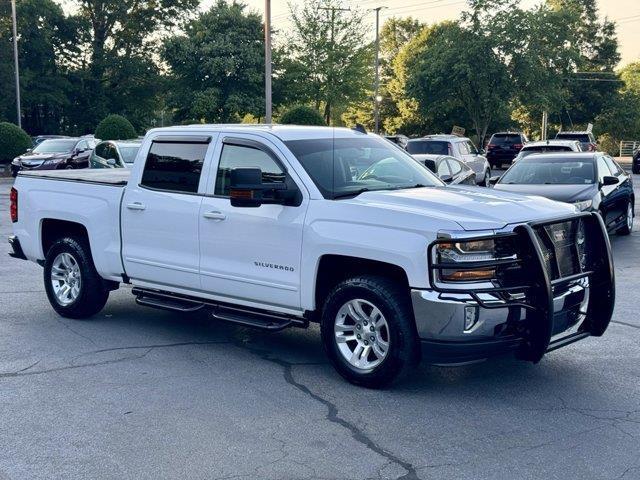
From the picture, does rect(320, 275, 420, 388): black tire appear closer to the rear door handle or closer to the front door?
the front door

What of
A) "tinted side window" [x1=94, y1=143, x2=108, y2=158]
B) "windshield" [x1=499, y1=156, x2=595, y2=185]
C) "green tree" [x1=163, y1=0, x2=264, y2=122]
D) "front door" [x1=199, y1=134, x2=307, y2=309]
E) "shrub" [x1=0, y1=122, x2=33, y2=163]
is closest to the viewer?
"front door" [x1=199, y1=134, x2=307, y2=309]

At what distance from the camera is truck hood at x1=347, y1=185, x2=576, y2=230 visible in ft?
18.7

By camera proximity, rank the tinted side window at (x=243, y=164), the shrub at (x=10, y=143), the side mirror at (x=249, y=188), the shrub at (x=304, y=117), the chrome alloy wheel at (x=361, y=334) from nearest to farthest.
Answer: the chrome alloy wheel at (x=361, y=334) → the side mirror at (x=249, y=188) → the tinted side window at (x=243, y=164) → the shrub at (x=10, y=143) → the shrub at (x=304, y=117)

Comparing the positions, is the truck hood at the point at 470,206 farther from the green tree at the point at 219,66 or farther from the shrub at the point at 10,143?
the green tree at the point at 219,66

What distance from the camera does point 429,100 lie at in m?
48.4

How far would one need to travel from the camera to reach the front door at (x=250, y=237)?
21.1 ft

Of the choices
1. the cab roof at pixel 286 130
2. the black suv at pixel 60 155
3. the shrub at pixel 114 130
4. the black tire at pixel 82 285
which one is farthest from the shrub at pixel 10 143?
the cab roof at pixel 286 130

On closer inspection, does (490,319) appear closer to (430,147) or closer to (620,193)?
(620,193)

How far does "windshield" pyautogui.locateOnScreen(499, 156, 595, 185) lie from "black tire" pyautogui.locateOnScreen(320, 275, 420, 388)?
8.43 meters

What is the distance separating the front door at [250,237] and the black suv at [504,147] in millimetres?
33455

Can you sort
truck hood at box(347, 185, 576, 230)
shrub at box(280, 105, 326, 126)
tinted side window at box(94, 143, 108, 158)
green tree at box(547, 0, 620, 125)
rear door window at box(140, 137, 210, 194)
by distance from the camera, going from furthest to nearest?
green tree at box(547, 0, 620, 125)
shrub at box(280, 105, 326, 126)
tinted side window at box(94, 143, 108, 158)
rear door window at box(140, 137, 210, 194)
truck hood at box(347, 185, 576, 230)

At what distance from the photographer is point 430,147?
2328 cm

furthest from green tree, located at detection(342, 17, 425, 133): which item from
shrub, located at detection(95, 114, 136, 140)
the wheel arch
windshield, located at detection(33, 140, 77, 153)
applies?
the wheel arch

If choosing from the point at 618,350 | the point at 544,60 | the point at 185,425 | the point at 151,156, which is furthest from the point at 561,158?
the point at 544,60
